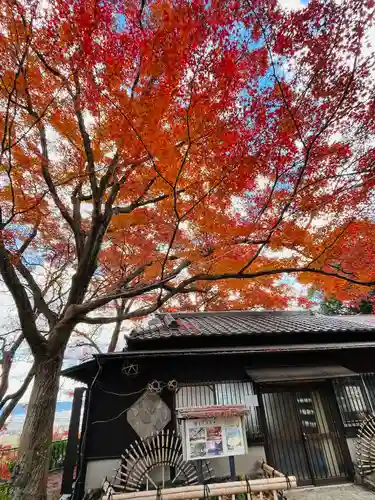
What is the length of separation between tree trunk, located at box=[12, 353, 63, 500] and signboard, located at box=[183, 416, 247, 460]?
8.75 ft

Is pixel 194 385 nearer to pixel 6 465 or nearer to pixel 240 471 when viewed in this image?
pixel 240 471

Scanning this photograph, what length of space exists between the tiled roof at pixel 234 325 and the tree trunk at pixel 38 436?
2248 mm

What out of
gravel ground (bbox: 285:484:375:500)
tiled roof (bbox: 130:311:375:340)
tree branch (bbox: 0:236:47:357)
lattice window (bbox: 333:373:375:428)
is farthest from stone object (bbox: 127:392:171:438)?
lattice window (bbox: 333:373:375:428)

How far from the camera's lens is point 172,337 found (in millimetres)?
7230

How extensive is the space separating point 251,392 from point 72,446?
488cm

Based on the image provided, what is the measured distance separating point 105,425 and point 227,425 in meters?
3.09

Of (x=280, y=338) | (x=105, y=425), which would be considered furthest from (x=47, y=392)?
(x=280, y=338)

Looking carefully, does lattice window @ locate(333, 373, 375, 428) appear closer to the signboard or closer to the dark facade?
the dark facade

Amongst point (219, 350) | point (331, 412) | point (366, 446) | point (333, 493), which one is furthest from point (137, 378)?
point (366, 446)

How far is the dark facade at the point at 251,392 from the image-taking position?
631 centimetres

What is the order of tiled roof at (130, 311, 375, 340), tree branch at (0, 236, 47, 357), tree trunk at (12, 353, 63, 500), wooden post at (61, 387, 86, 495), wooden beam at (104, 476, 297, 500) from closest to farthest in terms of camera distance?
wooden beam at (104, 476, 297, 500) → tree trunk at (12, 353, 63, 500) → tree branch at (0, 236, 47, 357) → wooden post at (61, 387, 86, 495) → tiled roof at (130, 311, 375, 340)

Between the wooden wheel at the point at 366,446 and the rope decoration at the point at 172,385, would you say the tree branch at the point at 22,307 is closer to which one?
the rope decoration at the point at 172,385


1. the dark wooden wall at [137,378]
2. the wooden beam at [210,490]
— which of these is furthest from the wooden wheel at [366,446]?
the wooden beam at [210,490]

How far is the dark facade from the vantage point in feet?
20.7
